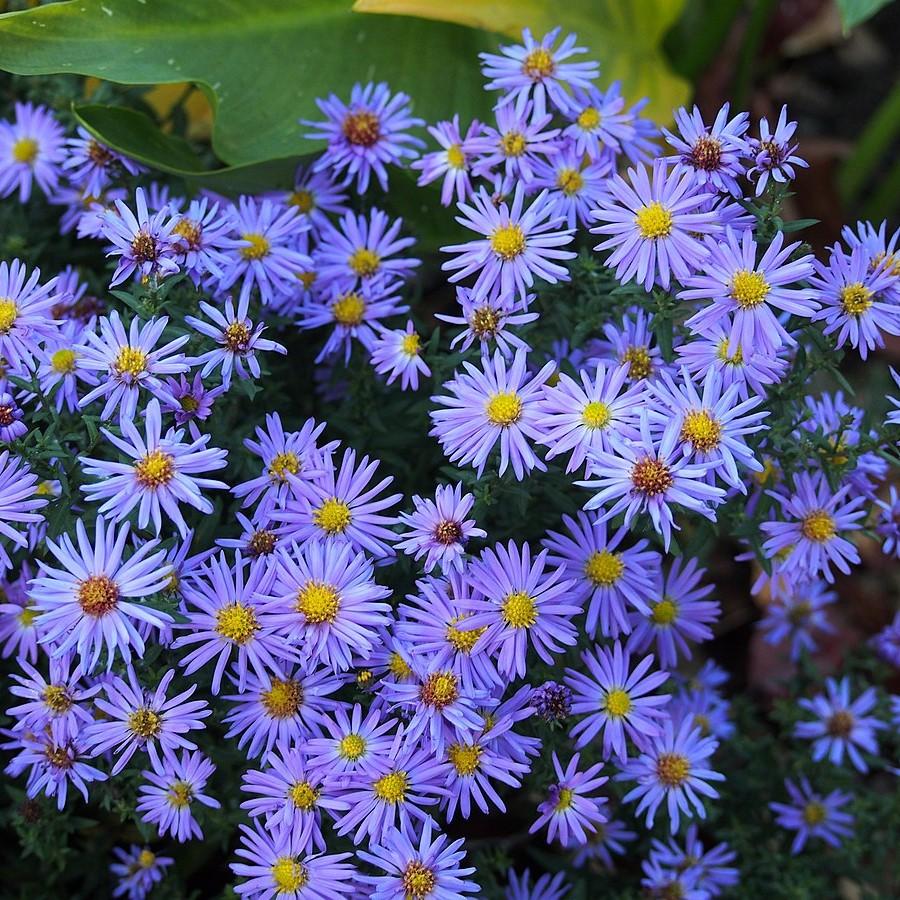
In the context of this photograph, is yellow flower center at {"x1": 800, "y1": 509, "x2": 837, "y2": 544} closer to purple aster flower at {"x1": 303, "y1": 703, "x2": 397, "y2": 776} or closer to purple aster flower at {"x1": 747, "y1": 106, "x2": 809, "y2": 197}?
purple aster flower at {"x1": 747, "y1": 106, "x2": 809, "y2": 197}

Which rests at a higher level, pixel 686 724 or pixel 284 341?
→ pixel 284 341

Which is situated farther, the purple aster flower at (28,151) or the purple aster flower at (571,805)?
the purple aster flower at (28,151)

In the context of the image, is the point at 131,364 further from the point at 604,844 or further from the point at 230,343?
the point at 604,844

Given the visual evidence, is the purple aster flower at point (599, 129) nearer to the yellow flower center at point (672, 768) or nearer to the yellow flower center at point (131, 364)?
the yellow flower center at point (131, 364)

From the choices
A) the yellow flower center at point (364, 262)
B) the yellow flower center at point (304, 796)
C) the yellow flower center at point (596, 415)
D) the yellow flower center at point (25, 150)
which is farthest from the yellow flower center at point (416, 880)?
the yellow flower center at point (25, 150)

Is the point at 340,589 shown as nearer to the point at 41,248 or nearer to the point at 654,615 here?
the point at 654,615

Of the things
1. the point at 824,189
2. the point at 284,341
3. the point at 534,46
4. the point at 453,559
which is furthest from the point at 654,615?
the point at 824,189

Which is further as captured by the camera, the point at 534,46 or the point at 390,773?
the point at 534,46
